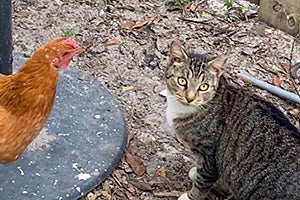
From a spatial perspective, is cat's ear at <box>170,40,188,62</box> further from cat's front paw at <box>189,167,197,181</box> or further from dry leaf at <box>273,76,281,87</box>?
dry leaf at <box>273,76,281,87</box>

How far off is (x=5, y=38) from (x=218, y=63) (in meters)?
1.09

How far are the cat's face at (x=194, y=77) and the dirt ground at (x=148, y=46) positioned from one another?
49cm

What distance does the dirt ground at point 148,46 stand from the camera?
4.21m

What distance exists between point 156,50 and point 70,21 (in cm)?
60

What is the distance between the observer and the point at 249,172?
3619 mm

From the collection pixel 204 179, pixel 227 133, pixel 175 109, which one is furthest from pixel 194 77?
pixel 204 179

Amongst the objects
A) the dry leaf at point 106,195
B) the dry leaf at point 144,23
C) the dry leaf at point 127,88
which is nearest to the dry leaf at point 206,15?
the dry leaf at point 144,23

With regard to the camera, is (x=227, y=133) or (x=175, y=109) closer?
(x=227, y=133)

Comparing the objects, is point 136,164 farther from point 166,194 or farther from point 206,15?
point 206,15

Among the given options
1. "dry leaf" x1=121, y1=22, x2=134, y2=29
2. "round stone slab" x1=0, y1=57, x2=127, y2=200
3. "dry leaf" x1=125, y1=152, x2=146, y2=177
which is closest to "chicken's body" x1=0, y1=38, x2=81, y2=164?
"round stone slab" x1=0, y1=57, x2=127, y2=200

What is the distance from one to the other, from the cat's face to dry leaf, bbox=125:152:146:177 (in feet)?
1.56

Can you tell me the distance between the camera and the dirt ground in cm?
421

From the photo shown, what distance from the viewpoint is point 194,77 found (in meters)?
3.79

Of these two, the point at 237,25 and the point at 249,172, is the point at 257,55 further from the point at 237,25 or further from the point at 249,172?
the point at 249,172
